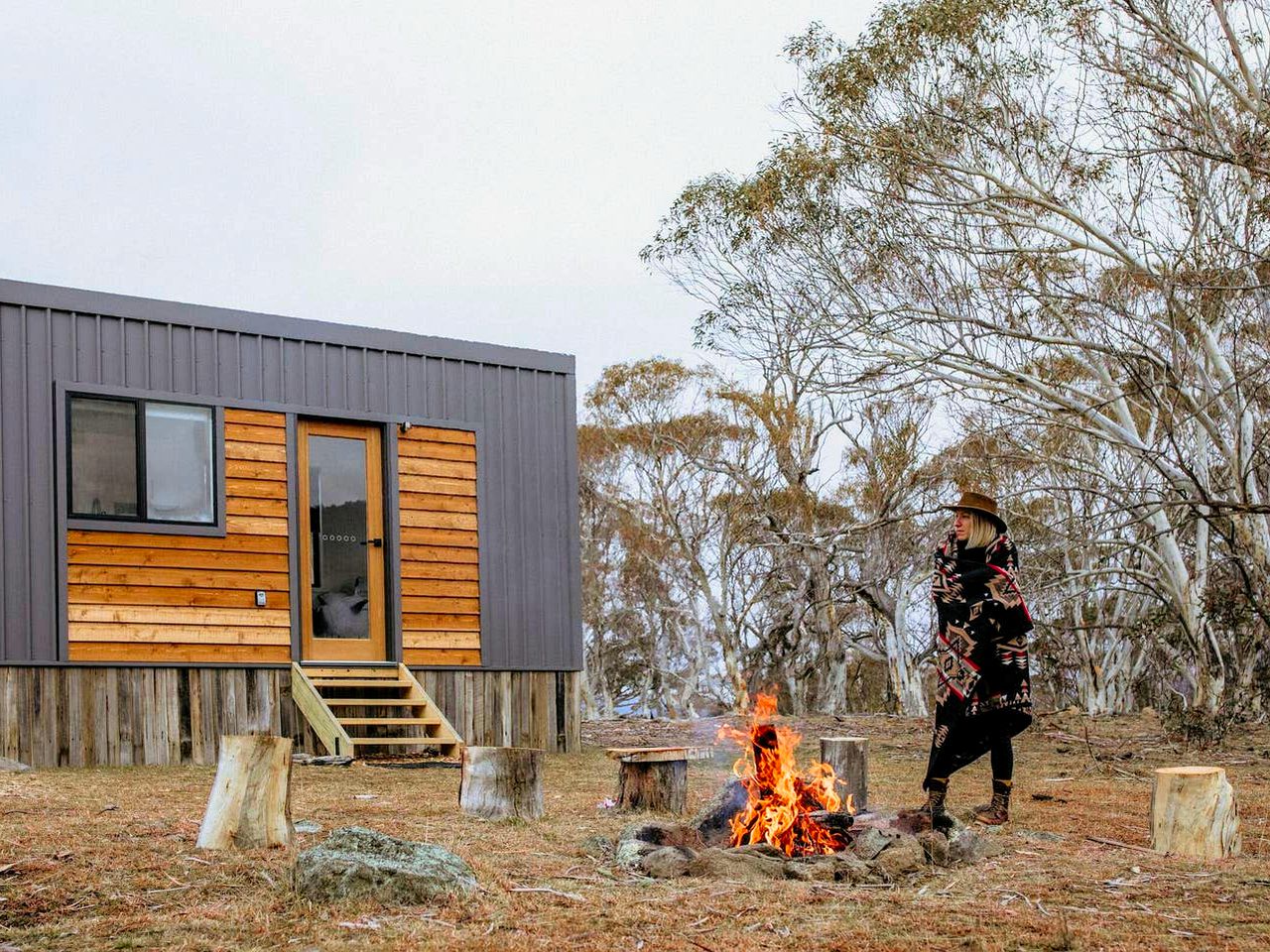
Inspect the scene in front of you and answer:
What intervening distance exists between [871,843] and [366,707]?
764cm

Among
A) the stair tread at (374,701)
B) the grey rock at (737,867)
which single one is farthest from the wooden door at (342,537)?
the grey rock at (737,867)

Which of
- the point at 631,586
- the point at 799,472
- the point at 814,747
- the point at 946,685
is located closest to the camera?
the point at 946,685

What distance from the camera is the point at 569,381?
14.7 m

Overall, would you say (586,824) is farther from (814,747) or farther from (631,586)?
(631,586)

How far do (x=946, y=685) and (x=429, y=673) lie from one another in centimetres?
688

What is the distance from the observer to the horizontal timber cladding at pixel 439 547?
1348 centimetres

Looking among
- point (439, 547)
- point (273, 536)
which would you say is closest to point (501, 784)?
point (273, 536)

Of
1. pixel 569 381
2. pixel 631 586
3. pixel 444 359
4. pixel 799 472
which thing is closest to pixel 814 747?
pixel 569 381

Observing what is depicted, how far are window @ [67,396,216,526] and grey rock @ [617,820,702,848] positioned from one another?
682cm

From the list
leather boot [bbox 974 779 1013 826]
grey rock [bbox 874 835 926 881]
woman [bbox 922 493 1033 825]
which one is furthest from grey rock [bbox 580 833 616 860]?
leather boot [bbox 974 779 1013 826]

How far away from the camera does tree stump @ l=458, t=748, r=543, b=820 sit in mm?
7887

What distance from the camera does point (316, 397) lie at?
13.2m

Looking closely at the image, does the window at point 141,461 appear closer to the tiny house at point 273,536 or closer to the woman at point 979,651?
the tiny house at point 273,536

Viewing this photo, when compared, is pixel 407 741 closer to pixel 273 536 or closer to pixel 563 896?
pixel 273 536
